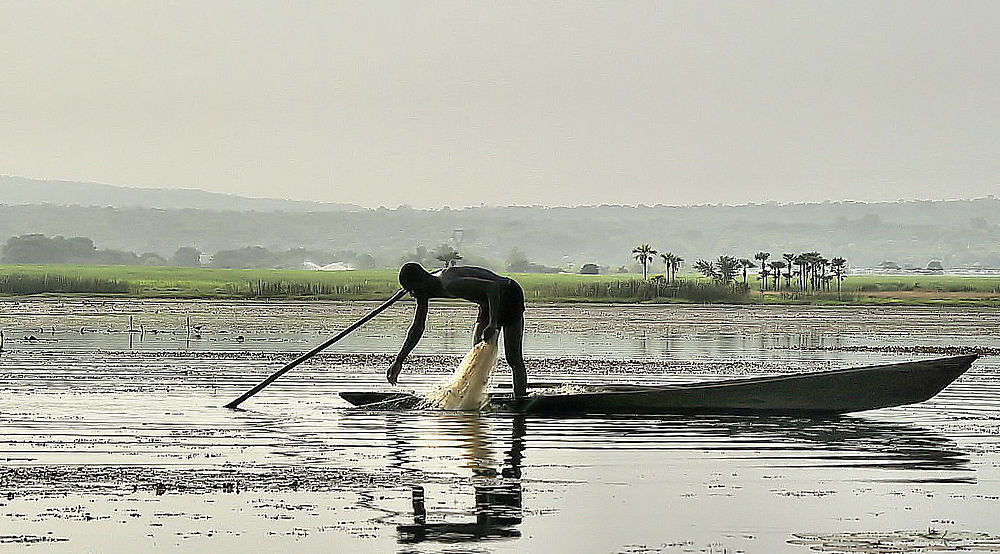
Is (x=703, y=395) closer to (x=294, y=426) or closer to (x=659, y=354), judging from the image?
(x=294, y=426)

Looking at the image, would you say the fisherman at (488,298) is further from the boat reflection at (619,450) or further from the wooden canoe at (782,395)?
the boat reflection at (619,450)

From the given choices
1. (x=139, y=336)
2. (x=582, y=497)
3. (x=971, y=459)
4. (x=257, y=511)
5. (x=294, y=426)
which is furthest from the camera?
(x=139, y=336)

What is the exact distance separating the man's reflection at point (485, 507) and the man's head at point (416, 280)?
12.4 feet

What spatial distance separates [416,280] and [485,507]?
8.03 meters

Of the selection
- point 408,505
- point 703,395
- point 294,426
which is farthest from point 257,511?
point 703,395

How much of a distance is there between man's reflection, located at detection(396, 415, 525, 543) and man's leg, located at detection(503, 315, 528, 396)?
A: 382 cm

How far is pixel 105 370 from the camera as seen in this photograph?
30.0m

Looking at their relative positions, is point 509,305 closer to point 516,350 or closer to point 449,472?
point 516,350

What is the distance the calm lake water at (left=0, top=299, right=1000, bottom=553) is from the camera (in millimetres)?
12320

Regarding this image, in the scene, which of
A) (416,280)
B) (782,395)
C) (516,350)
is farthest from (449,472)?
(782,395)

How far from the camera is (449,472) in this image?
51.0 ft

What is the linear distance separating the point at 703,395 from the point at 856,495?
7093mm

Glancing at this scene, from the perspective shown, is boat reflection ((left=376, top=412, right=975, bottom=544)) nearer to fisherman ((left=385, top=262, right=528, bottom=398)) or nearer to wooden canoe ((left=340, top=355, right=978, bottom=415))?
wooden canoe ((left=340, top=355, right=978, bottom=415))

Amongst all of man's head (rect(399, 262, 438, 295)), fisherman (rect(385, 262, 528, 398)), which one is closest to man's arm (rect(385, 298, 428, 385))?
fisherman (rect(385, 262, 528, 398))
